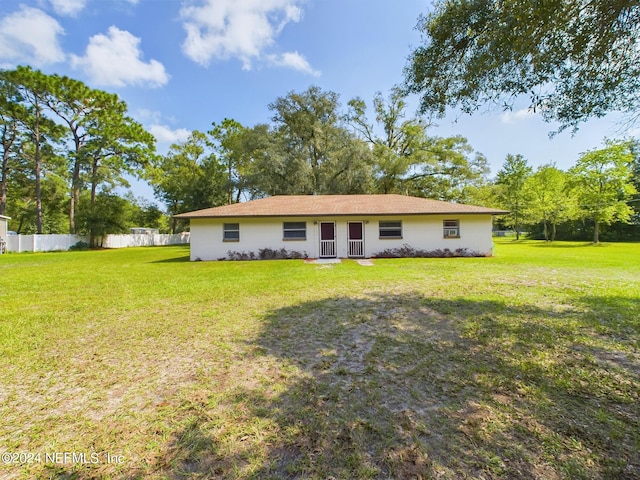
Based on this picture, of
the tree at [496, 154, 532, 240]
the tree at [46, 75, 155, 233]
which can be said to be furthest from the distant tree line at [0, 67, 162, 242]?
the tree at [496, 154, 532, 240]

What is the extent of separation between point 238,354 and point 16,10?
13004 millimetres

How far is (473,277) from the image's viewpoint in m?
8.82

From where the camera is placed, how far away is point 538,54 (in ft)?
14.8

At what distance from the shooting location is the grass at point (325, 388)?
200 centimetres

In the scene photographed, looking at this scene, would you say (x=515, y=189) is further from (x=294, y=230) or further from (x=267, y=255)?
(x=267, y=255)

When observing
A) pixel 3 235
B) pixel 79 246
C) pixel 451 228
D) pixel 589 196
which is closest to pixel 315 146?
pixel 451 228

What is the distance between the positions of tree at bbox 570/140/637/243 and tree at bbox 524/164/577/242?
1.29m

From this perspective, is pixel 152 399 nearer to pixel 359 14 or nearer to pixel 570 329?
pixel 570 329

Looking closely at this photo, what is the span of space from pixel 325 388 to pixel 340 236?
40.3ft

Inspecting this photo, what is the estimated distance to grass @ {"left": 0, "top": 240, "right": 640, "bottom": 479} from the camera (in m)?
2.00

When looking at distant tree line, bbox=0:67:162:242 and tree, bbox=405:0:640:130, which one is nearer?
tree, bbox=405:0:640:130

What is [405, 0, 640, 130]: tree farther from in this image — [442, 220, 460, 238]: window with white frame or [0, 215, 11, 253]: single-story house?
[0, 215, 11, 253]: single-story house

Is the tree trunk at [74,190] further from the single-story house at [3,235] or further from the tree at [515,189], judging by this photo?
the tree at [515,189]

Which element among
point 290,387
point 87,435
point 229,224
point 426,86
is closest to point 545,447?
point 290,387
